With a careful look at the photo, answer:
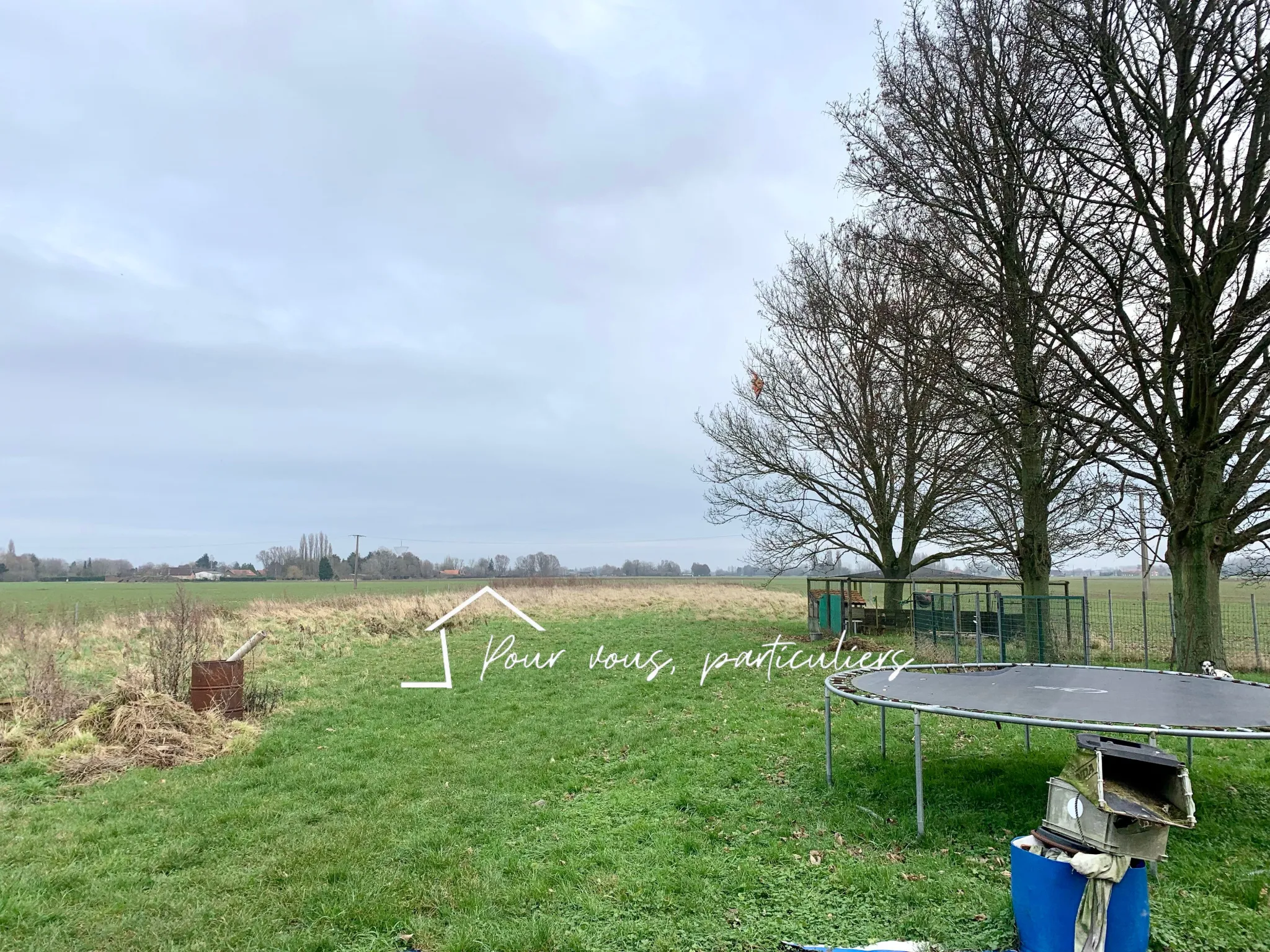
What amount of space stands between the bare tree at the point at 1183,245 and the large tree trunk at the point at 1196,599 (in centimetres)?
2

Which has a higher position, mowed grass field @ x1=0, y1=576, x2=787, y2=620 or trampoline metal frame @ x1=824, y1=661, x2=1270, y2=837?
trampoline metal frame @ x1=824, y1=661, x2=1270, y2=837

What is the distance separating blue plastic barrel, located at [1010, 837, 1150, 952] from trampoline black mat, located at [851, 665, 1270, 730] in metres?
1.65

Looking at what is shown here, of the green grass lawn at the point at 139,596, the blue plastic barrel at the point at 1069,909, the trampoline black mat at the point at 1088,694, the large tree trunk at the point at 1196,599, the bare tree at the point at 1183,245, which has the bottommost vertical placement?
the green grass lawn at the point at 139,596

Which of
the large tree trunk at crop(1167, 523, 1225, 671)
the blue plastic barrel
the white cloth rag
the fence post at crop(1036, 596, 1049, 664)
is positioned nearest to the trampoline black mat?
the blue plastic barrel

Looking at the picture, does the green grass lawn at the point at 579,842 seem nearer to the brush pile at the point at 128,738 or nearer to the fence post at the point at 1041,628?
the brush pile at the point at 128,738

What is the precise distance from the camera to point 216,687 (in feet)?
29.3

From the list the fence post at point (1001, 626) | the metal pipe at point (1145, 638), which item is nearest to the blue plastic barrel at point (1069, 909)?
the fence post at point (1001, 626)

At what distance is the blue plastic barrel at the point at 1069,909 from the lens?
323 cm

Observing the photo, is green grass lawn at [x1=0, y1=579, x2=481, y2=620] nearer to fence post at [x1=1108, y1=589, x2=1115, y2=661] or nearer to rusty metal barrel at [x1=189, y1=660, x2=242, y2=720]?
rusty metal barrel at [x1=189, y1=660, x2=242, y2=720]

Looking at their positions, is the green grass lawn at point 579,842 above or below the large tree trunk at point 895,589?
below

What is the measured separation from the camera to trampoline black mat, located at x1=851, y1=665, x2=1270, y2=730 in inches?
195

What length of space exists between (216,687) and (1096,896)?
9.23 meters

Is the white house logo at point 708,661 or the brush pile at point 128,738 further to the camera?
the white house logo at point 708,661

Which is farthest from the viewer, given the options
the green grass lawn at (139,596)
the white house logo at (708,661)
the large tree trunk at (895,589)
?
the green grass lawn at (139,596)
